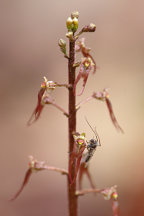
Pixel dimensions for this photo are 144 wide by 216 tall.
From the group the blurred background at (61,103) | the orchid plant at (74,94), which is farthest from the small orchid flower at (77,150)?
the blurred background at (61,103)

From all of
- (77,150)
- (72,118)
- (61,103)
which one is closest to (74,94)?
(72,118)

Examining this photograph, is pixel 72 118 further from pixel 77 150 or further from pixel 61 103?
pixel 61 103

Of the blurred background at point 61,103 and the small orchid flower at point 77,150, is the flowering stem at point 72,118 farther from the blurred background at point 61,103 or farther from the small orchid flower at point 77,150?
the blurred background at point 61,103

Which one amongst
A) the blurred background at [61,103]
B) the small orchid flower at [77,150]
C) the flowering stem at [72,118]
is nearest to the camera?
the flowering stem at [72,118]

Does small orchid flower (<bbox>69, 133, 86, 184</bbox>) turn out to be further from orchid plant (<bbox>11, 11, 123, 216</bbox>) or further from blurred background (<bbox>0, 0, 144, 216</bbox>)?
blurred background (<bbox>0, 0, 144, 216</bbox>)

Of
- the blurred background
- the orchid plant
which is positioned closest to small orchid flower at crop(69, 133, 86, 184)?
the orchid plant

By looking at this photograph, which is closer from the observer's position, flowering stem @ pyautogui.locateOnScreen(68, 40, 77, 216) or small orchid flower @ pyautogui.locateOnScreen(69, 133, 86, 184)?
flowering stem @ pyautogui.locateOnScreen(68, 40, 77, 216)

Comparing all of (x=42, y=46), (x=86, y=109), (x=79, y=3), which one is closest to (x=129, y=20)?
(x=79, y=3)

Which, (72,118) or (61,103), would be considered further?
(61,103)

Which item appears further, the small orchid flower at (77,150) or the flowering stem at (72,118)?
the small orchid flower at (77,150)
